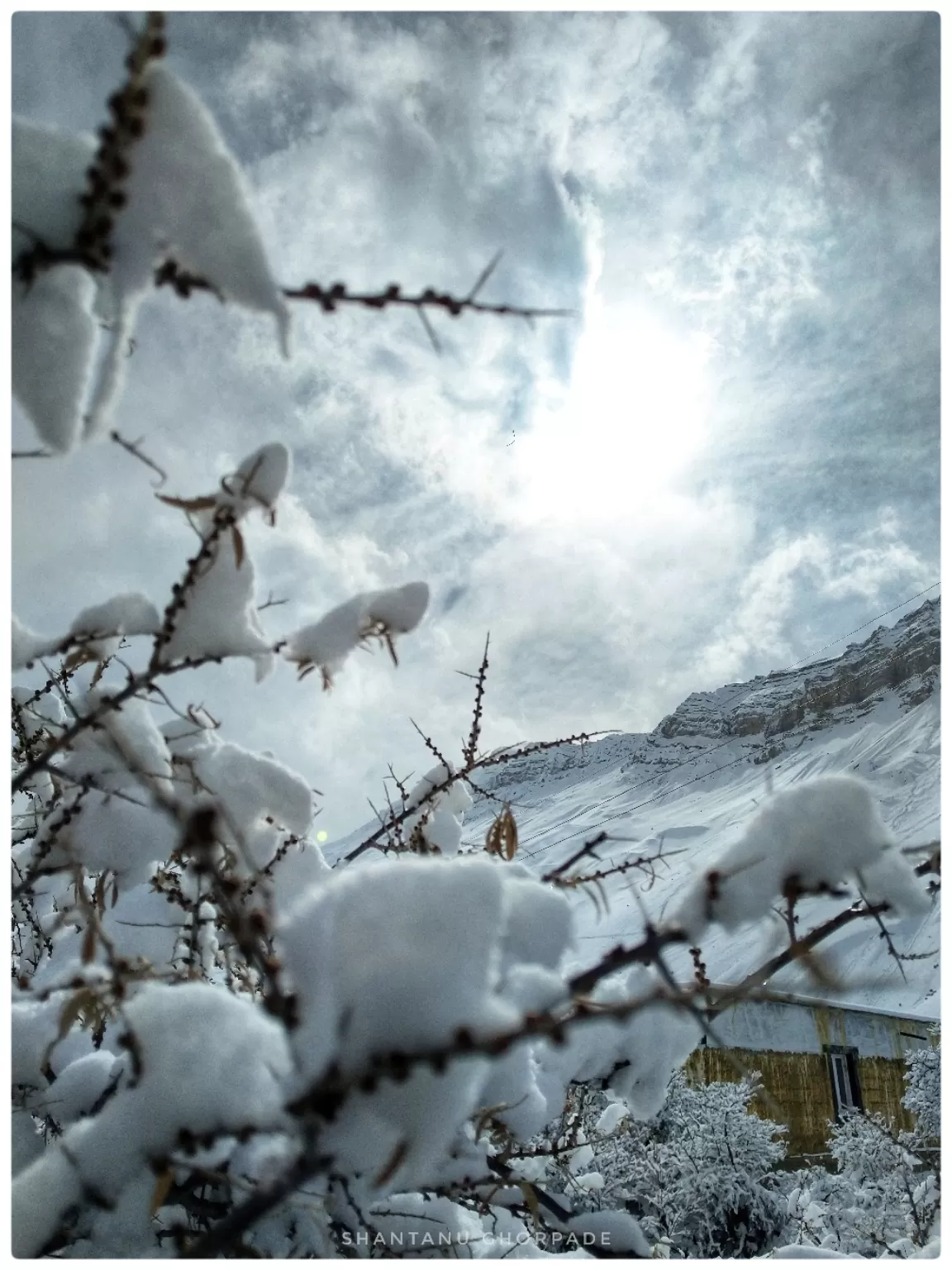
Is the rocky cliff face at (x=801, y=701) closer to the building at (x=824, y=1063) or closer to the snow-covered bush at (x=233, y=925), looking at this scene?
the building at (x=824, y=1063)

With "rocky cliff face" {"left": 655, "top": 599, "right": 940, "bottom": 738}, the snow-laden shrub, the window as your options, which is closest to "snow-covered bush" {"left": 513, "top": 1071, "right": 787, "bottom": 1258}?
the snow-laden shrub

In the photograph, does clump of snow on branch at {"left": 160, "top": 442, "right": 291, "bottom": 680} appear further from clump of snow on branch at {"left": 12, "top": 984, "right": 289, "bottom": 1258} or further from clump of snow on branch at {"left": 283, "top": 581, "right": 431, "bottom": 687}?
clump of snow on branch at {"left": 12, "top": 984, "right": 289, "bottom": 1258}

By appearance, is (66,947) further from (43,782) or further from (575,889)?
(575,889)

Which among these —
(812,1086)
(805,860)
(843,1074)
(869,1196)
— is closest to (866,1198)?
(869,1196)

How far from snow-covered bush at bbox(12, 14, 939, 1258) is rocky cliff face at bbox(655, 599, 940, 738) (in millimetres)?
23091

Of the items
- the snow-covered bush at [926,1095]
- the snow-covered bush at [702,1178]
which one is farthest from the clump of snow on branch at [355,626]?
the snow-covered bush at [926,1095]

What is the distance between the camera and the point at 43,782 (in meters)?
2.01

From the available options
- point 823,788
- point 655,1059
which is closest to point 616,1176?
point 655,1059

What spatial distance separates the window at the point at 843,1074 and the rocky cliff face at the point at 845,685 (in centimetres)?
1109

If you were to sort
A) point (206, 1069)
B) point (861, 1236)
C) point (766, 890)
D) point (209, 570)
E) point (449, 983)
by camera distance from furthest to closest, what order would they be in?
point (861, 1236) → point (209, 570) → point (766, 890) → point (206, 1069) → point (449, 983)

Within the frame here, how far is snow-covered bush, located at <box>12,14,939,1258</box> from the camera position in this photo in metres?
0.63

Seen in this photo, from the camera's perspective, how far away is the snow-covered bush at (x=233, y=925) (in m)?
0.63

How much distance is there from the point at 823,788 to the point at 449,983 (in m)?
0.60

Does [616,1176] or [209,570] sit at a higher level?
[209,570]
